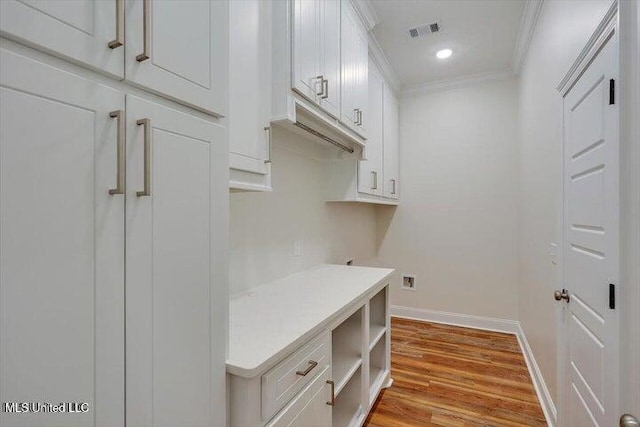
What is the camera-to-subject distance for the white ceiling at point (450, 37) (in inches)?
94.0

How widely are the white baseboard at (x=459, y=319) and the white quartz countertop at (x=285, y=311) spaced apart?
1883mm

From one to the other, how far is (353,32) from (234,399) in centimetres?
229

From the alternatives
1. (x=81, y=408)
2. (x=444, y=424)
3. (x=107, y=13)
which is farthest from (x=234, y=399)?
(x=444, y=424)

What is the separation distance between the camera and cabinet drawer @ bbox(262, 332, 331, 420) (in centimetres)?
98

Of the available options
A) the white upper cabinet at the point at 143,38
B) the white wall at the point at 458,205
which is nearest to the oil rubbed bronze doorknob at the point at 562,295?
the white upper cabinet at the point at 143,38

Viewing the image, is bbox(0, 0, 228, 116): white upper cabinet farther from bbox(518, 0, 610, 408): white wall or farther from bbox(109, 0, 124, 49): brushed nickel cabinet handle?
bbox(518, 0, 610, 408): white wall

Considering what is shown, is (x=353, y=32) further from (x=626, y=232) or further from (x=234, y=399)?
(x=234, y=399)

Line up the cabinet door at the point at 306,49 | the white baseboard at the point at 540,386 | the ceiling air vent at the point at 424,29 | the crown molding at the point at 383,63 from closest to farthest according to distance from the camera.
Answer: the cabinet door at the point at 306,49
the white baseboard at the point at 540,386
the ceiling air vent at the point at 424,29
the crown molding at the point at 383,63

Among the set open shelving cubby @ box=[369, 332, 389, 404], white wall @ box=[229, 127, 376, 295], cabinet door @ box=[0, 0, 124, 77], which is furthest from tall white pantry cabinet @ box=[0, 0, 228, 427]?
open shelving cubby @ box=[369, 332, 389, 404]

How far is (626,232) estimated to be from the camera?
38.7 inches

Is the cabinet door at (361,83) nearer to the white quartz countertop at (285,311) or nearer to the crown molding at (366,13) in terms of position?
the crown molding at (366,13)

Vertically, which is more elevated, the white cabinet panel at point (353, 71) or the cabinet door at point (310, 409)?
the white cabinet panel at point (353, 71)

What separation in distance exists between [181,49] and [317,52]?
1.12 meters

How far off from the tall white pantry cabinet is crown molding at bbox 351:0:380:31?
1732 millimetres
